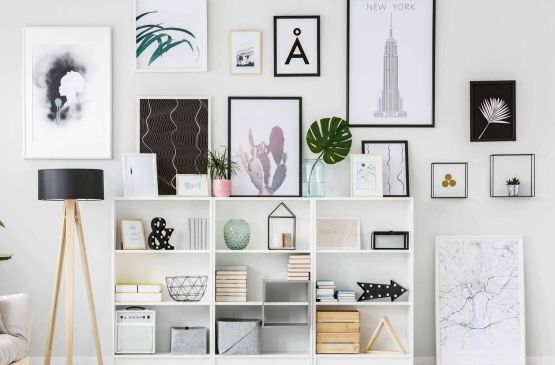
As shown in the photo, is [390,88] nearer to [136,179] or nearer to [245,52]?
[245,52]

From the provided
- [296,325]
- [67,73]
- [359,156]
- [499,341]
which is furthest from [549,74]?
[67,73]

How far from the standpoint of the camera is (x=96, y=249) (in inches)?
187

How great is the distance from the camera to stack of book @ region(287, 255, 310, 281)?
14.8ft

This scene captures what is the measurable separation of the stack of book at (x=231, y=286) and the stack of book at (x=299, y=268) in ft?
1.04

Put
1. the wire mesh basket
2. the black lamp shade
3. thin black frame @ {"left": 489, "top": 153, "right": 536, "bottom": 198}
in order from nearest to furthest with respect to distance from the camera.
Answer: the black lamp shade → the wire mesh basket → thin black frame @ {"left": 489, "top": 153, "right": 536, "bottom": 198}

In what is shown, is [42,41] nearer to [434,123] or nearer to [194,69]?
[194,69]

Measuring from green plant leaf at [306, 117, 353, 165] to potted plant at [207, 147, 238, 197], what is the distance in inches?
22.9

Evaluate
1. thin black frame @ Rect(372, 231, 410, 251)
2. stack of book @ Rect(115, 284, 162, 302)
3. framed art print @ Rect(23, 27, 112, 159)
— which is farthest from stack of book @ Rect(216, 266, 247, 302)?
framed art print @ Rect(23, 27, 112, 159)

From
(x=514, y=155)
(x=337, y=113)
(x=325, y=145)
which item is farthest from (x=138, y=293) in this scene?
(x=514, y=155)

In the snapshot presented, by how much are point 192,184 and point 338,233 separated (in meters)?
1.08

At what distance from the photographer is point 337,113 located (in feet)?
15.6

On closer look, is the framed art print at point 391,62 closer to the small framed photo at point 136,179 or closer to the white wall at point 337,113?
the white wall at point 337,113

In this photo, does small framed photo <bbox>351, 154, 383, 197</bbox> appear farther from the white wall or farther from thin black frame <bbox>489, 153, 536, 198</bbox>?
thin black frame <bbox>489, 153, 536, 198</bbox>

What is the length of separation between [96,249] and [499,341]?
2925 mm
